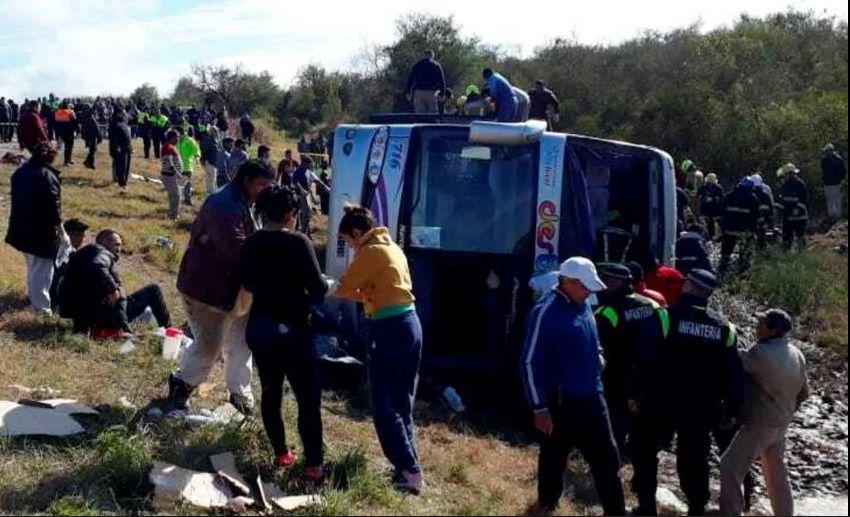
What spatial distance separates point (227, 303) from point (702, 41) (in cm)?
1834

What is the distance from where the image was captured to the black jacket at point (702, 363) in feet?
17.7

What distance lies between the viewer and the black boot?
607 cm

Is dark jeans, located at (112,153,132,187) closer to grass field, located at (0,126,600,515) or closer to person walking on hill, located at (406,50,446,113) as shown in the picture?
person walking on hill, located at (406,50,446,113)

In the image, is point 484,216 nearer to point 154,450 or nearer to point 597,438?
point 597,438

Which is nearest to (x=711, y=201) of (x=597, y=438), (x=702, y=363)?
(x=702, y=363)

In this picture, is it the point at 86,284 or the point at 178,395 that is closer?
the point at 178,395

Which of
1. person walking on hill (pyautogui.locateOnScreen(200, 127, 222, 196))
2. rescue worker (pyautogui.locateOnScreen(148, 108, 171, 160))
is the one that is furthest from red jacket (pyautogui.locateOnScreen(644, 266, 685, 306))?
rescue worker (pyautogui.locateOnScreen(148, 108, 171, 160))

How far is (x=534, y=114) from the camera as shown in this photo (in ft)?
49.6

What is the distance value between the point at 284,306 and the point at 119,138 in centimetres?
1398

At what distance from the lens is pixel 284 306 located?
500cm

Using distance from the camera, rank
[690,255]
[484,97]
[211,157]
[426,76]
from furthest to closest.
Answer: [211,157], [426,76], [484,97], [690,255]

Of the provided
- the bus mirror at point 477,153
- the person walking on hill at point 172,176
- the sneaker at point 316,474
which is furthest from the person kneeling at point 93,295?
the person walking on hill at point 172,176

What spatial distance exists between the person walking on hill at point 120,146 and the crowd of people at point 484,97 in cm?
641

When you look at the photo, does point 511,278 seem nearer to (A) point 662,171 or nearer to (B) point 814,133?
(A) point 662,171
